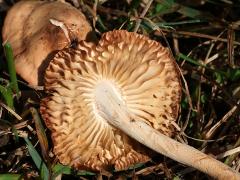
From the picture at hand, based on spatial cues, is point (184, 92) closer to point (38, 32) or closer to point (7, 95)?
point (38, 32)

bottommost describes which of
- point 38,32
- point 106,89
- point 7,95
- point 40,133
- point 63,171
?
point 63,171

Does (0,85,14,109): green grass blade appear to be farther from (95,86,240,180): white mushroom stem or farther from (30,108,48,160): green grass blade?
(95,86,240,180): white mushroom stem

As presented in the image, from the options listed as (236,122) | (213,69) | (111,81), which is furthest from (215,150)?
(111,81)

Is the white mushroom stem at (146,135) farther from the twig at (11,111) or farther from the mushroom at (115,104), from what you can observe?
the twig at (11,111)

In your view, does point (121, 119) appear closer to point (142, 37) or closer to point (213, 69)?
point (142, 37)

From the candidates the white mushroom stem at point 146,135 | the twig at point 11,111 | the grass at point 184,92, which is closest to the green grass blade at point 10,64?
the grass at point 184,92

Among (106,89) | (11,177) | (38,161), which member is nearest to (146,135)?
(106,89)
